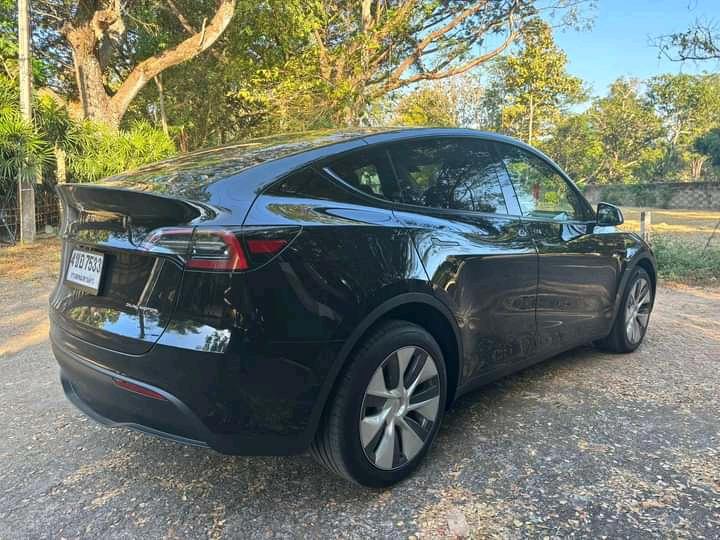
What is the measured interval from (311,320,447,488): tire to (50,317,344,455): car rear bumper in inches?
5.4

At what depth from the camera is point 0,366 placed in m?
3.90

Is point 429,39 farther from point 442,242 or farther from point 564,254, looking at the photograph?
point 442,242

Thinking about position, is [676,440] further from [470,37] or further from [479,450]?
[470,37]

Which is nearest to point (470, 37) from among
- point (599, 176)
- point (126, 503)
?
point (126, 503)

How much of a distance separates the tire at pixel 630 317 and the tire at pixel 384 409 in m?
2.16

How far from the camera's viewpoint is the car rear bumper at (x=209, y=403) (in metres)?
1.83

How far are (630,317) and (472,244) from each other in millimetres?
2192

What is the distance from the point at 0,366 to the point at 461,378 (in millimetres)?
3410

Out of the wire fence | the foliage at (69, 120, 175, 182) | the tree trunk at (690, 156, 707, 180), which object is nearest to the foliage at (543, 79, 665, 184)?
the tree trunk at (690, 156, 707, 180)

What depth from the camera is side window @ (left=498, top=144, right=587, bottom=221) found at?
3.21 m

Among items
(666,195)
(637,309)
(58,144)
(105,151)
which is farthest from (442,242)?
(666,195)

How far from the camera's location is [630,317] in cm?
412

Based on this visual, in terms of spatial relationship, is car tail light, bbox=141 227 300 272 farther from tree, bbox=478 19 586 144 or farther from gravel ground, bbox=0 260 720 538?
tree, bbox=478 19 586 144

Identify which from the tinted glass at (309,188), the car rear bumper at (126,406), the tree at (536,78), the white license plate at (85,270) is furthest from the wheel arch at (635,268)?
the tree at (536,78)
